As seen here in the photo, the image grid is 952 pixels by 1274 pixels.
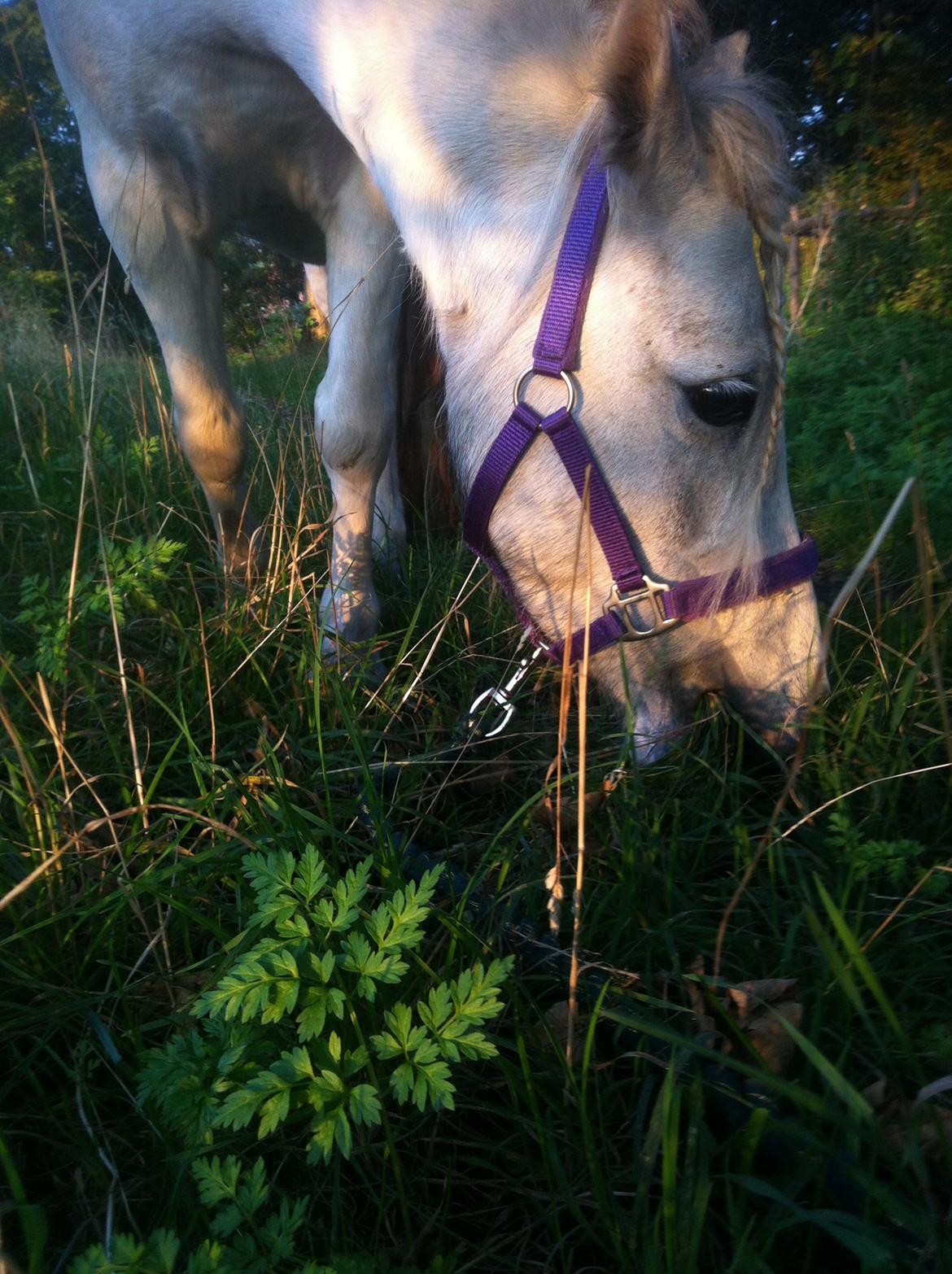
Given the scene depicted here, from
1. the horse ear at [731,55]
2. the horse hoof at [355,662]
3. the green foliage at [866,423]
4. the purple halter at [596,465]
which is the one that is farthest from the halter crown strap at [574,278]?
the green foliage at [866,423]

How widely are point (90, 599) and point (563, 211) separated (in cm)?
118

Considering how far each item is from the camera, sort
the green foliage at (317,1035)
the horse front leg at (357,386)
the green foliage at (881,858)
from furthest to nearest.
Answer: the horse front leg at (357,386)
the green foliage at (881,858)
the green foliage at (317,1035)

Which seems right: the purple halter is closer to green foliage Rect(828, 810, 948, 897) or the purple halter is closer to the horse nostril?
the horse nostril

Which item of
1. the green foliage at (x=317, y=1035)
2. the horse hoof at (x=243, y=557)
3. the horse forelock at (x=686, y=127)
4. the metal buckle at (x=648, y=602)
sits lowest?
the green foliage at (x=317, y=1035)

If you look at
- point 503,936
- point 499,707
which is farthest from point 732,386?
point 503,936

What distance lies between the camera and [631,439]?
152 cm

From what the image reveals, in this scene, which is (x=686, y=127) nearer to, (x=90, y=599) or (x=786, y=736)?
(x=786, y=736)

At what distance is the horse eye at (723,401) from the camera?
1450mm

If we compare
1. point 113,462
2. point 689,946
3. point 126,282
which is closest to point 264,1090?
point 689,946

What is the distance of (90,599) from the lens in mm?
1488

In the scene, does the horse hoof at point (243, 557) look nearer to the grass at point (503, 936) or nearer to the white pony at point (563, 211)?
the grass at point (503, 936)

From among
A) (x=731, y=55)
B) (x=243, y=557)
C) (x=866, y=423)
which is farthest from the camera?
(x=866, y=423)

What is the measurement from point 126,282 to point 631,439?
1372 millimetres

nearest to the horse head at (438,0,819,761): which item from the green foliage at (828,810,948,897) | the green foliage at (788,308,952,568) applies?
the green foliage at (828,810,948,897)
